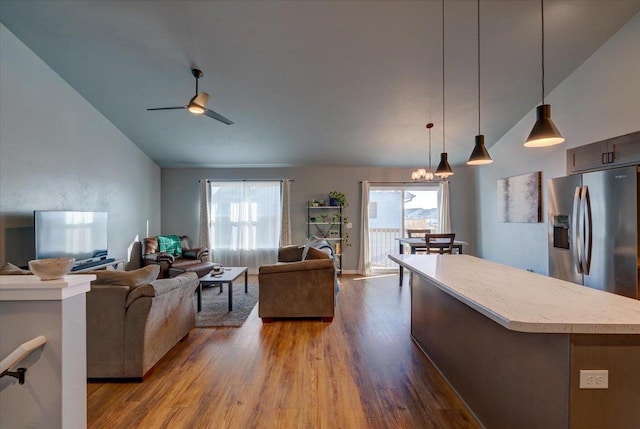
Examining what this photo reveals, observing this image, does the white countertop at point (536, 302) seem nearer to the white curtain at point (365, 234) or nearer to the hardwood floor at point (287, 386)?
the hardwood floor at point (287, 386)

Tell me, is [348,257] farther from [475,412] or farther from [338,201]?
[475,412]

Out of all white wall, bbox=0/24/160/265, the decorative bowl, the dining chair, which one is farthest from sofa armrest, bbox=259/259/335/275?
white wall, bbox=0/24/160/265

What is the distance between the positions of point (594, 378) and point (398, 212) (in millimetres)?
5548

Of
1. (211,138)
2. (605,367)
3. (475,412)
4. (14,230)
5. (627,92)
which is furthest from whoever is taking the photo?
(211,138)

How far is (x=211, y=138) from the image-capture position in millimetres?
5414

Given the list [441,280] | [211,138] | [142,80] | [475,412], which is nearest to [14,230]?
[142,80]

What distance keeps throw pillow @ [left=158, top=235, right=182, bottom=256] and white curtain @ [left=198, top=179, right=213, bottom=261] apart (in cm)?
55

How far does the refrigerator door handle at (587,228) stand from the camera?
10.3 feet

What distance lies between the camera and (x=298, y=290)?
11.9 feet

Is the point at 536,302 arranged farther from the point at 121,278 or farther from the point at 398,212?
the point at 398,212

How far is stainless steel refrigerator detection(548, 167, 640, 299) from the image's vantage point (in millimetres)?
2775

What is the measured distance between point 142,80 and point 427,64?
3.82m

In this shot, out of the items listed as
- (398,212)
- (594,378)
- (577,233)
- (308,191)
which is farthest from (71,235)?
(577,233)

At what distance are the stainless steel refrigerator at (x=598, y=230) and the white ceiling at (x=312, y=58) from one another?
5.41 feet
